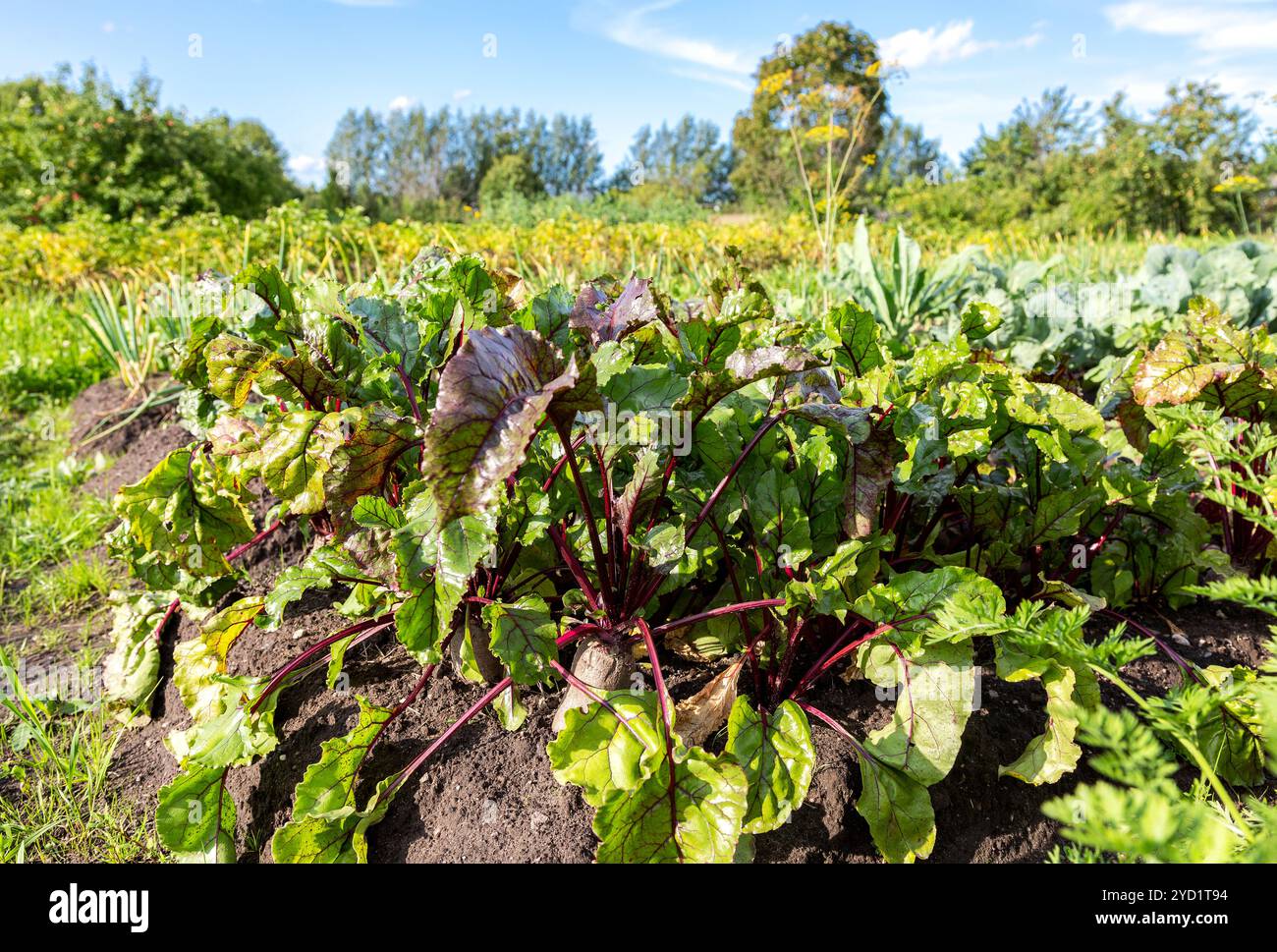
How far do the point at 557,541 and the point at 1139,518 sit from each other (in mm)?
1479

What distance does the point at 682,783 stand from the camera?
1274 mm

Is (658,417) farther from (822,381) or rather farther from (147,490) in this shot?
(147,490)

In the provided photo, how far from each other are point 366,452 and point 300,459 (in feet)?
0.43

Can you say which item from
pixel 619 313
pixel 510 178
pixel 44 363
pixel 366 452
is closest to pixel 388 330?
pixel 366 452

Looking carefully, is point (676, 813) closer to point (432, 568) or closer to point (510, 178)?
point (432, 568)

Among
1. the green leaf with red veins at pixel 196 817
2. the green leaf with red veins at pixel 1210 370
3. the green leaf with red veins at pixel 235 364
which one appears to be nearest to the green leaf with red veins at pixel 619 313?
the green leaf with red veins at pixel 235 364

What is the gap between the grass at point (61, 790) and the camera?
1655 mm

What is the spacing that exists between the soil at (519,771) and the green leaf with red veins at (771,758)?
0.17 m

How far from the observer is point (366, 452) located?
146cm

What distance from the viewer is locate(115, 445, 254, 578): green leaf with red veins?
1736mm

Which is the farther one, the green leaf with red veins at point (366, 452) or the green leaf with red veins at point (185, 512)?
the green leaf with red veins at point (185, 512)

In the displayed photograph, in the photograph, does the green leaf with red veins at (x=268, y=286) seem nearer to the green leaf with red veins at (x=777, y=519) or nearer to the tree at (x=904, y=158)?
the green leaf with red veins at (x=777, y=519)
